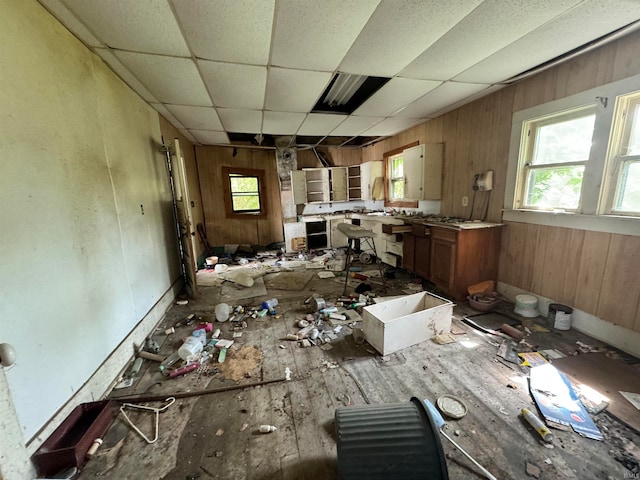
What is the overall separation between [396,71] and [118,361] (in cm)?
355

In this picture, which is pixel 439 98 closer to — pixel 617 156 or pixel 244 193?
pixel 617 156

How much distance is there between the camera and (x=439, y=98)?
3035mm

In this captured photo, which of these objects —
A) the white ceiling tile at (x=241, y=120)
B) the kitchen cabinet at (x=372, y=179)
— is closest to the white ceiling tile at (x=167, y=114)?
the white ceiling tile at (x=241, y=120)

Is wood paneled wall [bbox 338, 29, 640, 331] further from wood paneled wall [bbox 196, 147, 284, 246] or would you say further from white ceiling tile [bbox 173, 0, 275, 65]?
wood paneled wall [bbox 196, 147, 284, 246]

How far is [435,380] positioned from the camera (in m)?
1.78

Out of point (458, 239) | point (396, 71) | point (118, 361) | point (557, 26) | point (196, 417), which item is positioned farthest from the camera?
point (458, 239)

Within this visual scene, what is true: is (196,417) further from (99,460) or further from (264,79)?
(264,79)

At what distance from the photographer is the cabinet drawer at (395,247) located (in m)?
4.03

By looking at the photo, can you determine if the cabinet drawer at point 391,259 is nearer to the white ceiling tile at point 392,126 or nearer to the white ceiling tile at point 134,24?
the white ceiling tile at point 392,126

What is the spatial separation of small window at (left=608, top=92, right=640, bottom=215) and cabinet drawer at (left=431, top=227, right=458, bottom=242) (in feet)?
4.11

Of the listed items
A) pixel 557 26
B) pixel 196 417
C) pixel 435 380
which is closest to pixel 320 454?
pixel 196 417

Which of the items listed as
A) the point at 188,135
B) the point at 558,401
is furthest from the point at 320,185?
the point at 558,401

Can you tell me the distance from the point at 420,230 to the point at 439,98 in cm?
171

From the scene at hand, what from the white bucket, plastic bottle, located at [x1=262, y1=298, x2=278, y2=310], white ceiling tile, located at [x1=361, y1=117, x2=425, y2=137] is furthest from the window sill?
plastic bottle, located at [x1=262, y1=298, x2=278, y2=310]
